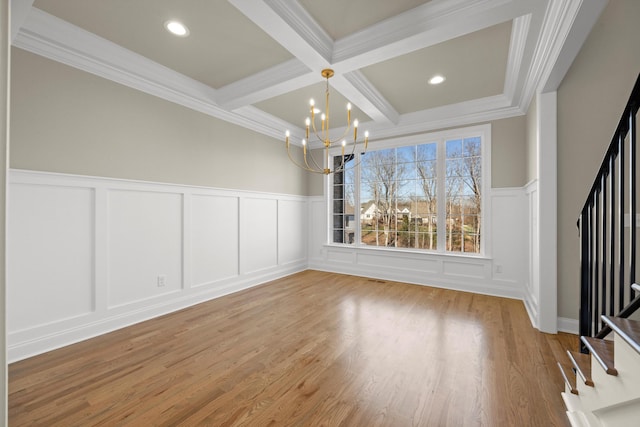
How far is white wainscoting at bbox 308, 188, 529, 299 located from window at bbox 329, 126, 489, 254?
19cm

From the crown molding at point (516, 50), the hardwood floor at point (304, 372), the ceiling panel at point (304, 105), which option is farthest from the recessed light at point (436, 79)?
the hardwood floor at point (304, 372)

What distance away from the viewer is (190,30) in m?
2.45

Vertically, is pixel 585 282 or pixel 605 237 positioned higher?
pixel 605 237

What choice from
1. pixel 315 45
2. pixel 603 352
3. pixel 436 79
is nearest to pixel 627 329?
pixel 603 352

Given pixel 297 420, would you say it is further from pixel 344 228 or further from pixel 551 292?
pixel 344 228

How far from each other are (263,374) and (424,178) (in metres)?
3.82

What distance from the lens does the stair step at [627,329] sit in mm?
948

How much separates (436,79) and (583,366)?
301 centimetres

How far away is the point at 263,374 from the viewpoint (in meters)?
2.05

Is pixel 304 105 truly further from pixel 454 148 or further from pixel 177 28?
pixel 454 148

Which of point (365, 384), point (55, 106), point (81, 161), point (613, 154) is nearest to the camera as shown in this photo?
point (613, 154)

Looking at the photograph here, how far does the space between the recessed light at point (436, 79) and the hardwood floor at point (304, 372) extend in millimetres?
2770

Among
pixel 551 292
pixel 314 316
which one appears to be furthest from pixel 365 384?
pixel 551 292

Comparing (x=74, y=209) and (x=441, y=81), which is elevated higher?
(x=441, y=81)
